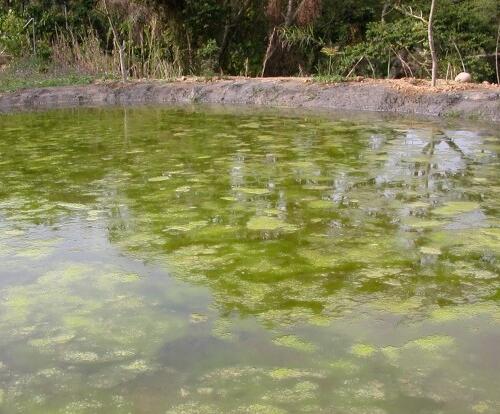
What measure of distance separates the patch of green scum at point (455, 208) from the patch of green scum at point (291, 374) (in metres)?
1.83

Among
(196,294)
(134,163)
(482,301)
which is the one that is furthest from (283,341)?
(134,163)

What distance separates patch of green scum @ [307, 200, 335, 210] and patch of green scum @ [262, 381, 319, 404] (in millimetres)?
1880

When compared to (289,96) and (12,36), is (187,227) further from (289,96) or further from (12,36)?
(12,36)

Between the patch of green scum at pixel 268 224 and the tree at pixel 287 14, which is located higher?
the tree at pixel 287 14

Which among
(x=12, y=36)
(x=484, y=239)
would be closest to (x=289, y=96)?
(x=484, y=239)

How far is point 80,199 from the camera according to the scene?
4074 mm

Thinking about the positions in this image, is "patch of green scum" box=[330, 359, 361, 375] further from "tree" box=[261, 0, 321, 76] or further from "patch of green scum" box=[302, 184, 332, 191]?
"tree" box=[261, 0, 321, 76]

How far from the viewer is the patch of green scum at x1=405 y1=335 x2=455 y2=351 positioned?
7.12 ft

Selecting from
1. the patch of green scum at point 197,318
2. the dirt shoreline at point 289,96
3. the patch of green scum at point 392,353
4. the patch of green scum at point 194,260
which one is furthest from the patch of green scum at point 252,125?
the patch of green scum at point 392,353

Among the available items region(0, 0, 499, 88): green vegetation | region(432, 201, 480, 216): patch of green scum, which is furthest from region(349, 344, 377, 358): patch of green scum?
region(0, 0, 499, 88): green vegetation

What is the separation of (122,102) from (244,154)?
493cm

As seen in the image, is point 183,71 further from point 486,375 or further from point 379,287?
point 486,375

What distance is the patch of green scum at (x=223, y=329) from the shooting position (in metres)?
2.26

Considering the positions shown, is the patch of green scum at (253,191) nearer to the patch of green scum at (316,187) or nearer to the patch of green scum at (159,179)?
the patch of green scum at (316,187)
